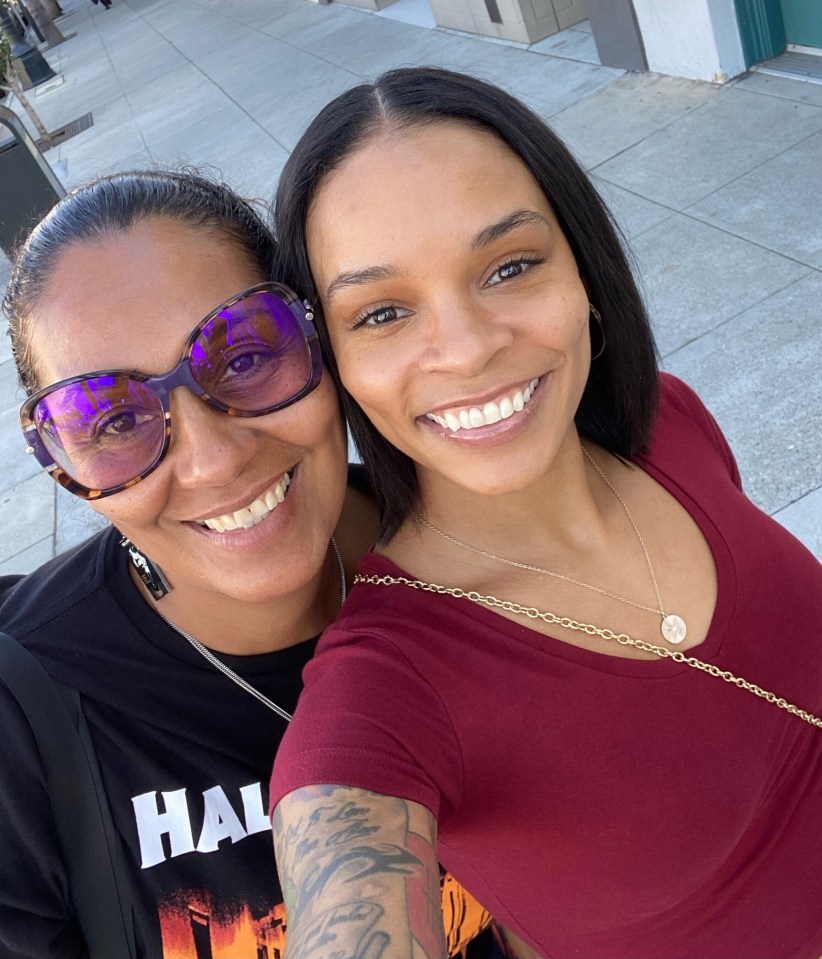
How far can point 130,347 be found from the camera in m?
1.82

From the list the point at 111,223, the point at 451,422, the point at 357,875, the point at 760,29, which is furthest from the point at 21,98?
the point at 357,875

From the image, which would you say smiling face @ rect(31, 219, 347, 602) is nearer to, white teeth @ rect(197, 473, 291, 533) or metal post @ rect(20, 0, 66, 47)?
white teeth @ rect(197, 473, 291, 533)

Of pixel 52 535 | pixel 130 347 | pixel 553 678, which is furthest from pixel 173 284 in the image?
pixel 52 535

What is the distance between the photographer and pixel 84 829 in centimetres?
173

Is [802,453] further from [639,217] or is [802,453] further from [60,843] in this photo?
[60,843]

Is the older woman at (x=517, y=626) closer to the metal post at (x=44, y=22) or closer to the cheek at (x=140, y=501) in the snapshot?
the cheek at (x=140, y=501)

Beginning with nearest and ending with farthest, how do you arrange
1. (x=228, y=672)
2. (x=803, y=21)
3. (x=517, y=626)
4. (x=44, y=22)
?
(x=517, y=626) < (x=228, y=672) < (x=803, y=21) < (x=44, y=22)

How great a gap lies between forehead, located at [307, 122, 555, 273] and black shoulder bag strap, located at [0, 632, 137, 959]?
96 centimetres

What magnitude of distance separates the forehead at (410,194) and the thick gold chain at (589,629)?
0.59m

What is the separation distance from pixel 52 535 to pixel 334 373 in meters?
4.17

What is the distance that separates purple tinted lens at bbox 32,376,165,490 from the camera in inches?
71.4

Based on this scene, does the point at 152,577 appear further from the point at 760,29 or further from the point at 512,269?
the point at 760,29

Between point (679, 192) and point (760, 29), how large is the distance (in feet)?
5.99

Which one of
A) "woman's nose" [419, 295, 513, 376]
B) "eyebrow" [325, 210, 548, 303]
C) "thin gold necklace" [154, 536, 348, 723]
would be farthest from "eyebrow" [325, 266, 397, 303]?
"thin gold necklace" [154, 536, 348, 723]
